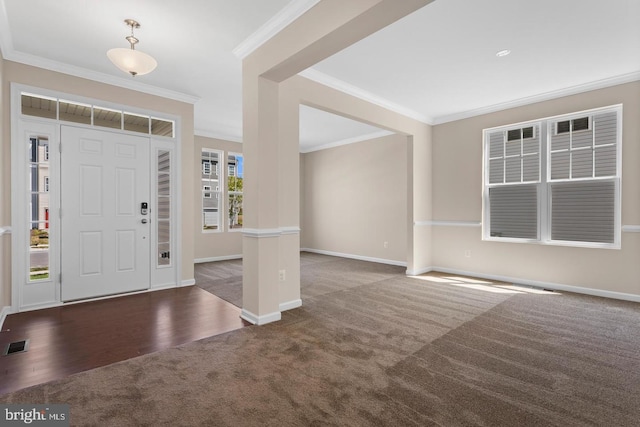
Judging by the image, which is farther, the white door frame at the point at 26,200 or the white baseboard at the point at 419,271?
the white baseboard at the point at 419,271

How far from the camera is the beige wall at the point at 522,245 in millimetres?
3916

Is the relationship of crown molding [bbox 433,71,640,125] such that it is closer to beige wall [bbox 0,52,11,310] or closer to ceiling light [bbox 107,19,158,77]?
ceiling light [bbox 107,19,158,77]

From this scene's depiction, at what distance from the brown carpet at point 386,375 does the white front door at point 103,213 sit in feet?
7.23

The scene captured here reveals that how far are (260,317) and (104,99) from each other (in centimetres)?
344

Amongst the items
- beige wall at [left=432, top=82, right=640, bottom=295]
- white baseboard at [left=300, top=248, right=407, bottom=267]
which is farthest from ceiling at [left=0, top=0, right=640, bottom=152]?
white baseboard at [left=300, top=248, right=407, bottom=267]

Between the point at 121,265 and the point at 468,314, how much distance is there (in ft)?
14.5

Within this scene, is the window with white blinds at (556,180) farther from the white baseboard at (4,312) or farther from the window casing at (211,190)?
the white baseboard at (4,312)

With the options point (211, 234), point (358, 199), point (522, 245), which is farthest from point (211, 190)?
point (522, 245)

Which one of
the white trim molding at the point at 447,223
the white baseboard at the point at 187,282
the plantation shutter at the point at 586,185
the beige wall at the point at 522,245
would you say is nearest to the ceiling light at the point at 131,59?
the white baseboard at the point at 187,282

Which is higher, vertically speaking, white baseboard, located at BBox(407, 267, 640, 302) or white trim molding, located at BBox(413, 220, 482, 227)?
white trim molding, located at BBox(413, 220, 482, 227)

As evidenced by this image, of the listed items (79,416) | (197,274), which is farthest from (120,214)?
(79,416)

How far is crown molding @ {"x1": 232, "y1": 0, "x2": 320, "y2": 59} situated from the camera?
257 centimetres

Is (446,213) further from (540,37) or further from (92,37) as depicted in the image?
(92,37)

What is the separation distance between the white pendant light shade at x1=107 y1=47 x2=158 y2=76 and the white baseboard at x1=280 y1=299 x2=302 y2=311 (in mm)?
2737
